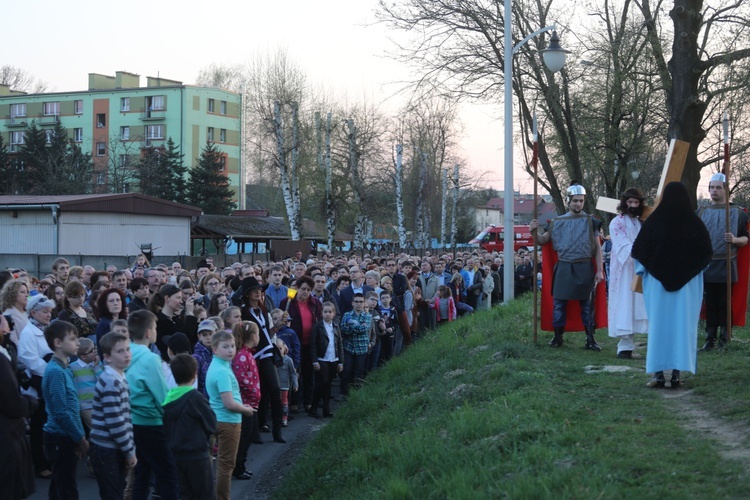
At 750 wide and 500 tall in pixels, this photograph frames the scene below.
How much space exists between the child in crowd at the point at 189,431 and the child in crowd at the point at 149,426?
0.91ft

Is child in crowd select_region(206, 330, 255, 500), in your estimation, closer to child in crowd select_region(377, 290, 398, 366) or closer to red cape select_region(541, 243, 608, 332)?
red cape select_region(541, 243, 608, 332)

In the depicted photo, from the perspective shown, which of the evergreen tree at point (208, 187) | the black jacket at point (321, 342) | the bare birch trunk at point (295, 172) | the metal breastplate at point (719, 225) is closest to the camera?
the metal breastplate at point (719, 225)

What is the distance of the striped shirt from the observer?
700cm

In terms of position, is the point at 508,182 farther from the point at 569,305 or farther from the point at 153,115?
the point at 153,115

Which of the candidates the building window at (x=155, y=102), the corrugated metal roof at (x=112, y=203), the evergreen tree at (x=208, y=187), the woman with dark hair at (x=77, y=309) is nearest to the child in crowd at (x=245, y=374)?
the woman with dark hair at (x=77, y=309)

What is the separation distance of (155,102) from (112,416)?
71039mm

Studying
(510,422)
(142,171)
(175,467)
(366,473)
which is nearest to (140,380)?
(175,467)

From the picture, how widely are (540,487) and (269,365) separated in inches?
230

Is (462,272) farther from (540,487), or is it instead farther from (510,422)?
(540,487)

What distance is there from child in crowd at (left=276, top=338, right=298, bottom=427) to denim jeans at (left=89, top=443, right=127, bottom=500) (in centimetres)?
430

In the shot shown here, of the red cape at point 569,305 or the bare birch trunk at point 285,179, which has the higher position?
the bare birch trunk at point 285,179

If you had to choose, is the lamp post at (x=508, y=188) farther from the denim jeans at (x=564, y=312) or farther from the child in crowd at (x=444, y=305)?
the denim jeans at (x=564, y=312)

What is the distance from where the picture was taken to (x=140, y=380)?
7.53 meters

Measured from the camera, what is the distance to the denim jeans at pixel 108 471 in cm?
700
